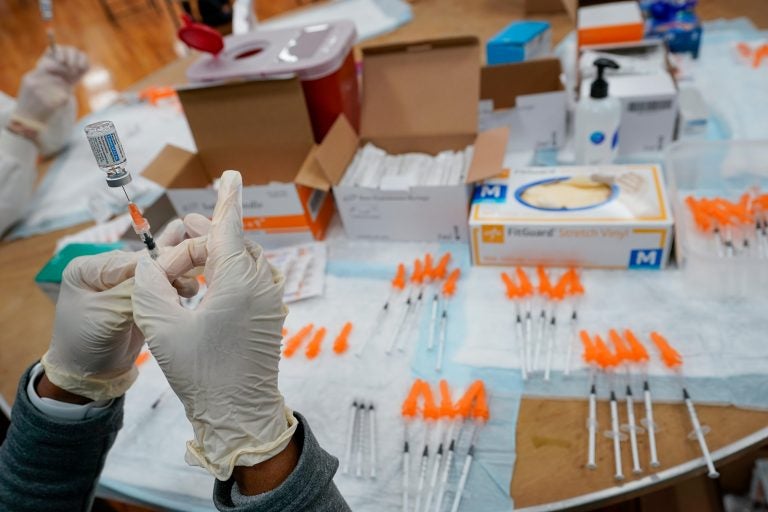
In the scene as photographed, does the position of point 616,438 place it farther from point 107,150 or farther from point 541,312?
point 107,150

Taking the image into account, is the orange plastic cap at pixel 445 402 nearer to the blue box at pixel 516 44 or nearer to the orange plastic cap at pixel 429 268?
the orange plastic cap at pixel 429 268

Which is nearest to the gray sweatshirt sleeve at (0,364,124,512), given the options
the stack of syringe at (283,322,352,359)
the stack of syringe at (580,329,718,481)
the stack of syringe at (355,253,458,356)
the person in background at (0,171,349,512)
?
the person in background at (0,171,349,512)

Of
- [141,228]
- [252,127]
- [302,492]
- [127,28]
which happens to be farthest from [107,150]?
[127,28]

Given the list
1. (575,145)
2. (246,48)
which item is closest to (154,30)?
(246,48)

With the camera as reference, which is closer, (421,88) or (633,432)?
(633,432)

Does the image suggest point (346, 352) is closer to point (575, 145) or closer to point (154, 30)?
point (575, 145)

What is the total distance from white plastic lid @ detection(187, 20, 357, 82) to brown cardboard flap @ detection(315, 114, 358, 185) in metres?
0.17

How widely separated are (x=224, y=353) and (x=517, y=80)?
106 centimetres

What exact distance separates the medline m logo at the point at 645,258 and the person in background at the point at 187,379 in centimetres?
73

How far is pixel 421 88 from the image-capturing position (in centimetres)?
139

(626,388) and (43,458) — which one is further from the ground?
(43,458)

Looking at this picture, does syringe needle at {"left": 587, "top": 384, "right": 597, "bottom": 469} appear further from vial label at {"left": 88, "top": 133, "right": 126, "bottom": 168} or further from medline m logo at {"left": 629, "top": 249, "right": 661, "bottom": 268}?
vial label at {"left": 88, "top": 133, "right": 126, "bottom": 168}

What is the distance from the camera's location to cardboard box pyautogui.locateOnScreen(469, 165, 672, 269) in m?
1.09

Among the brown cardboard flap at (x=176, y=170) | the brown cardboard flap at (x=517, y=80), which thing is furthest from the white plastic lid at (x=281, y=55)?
the brown cardboard flap at (x=517, y=80)
